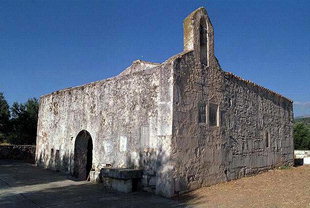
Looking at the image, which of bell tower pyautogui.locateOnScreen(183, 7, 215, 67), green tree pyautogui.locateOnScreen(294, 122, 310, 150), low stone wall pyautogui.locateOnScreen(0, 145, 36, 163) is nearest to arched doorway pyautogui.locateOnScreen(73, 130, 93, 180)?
bell tower pyautogui.locateOnScreen(183, 7, 215, 67)

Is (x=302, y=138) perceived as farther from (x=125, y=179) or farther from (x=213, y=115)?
(x=125, y=179)

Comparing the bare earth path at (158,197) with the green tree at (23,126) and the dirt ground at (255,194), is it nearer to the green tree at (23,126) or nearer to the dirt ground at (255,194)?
the dirt ground at (255,194)

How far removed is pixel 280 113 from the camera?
14.2m

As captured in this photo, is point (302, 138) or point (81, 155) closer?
point (81, 155)

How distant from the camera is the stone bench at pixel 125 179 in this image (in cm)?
805

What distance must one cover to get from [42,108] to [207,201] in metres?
11.1

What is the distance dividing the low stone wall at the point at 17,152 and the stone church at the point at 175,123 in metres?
7.72

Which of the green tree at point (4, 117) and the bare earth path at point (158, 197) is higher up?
the green tree at point (4, 117)

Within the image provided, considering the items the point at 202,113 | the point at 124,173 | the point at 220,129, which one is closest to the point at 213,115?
the point at 220,129

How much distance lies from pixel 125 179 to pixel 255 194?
348 centimetres

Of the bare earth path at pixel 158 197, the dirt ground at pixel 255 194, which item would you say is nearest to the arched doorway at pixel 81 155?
the bare earth path at pixel 158 197

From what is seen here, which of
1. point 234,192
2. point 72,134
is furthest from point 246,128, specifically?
point 72,134

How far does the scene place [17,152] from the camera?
1931 centimetres

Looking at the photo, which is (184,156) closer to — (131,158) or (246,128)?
(131,158)
